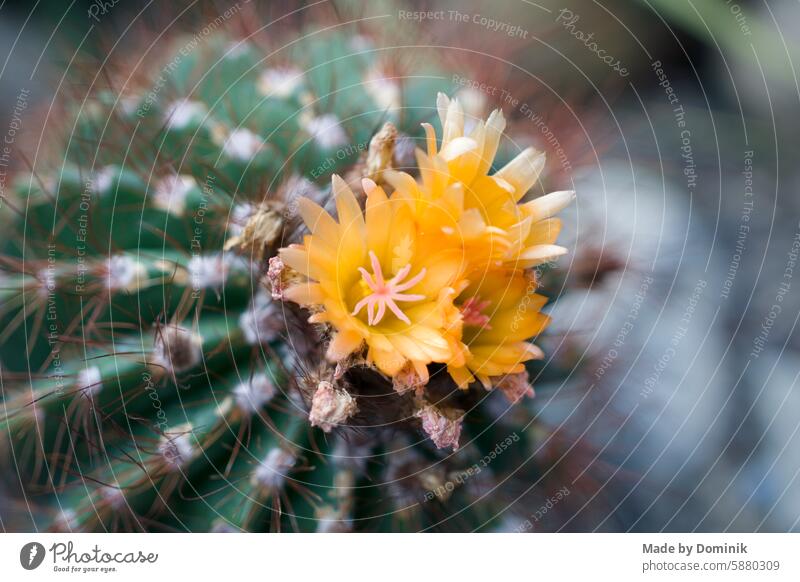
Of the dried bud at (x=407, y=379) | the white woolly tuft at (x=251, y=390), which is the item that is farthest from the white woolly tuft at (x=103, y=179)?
the dried bud at (x=407, y=379)

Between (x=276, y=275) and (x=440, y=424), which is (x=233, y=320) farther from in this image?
(x=440, y=424)

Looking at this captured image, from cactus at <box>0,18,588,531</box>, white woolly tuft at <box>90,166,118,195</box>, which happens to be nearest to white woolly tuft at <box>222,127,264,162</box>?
cactus at <box>0,18,588,531</box>

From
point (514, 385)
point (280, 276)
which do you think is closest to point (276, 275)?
point (280, 276)

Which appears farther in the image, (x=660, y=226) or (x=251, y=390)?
(x=660, y=226)
